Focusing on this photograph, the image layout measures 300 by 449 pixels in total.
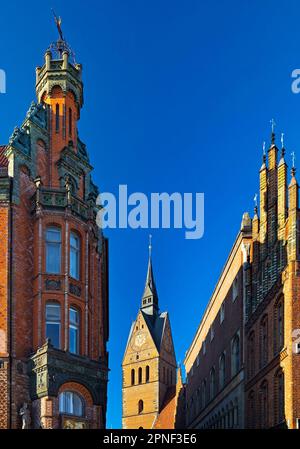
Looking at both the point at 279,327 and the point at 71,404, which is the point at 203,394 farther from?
the point at 71,404

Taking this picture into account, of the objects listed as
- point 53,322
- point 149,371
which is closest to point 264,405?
point 53,322

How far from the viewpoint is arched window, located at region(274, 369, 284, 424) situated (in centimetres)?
3391

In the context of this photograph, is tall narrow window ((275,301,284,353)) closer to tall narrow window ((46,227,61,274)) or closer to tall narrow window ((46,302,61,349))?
tall narrow window ((46,302,61,349))

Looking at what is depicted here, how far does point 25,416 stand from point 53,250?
7.49 metres

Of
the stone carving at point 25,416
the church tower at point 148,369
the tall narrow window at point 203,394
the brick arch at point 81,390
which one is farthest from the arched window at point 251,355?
the church tower at point 148,369

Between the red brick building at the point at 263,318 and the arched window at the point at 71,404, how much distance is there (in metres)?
9.29

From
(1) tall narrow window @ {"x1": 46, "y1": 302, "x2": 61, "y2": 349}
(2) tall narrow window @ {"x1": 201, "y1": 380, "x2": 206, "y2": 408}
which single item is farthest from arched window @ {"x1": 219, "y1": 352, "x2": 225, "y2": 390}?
(1) tall narrow window @ {"x1": 46, "y1": 302, "x2": 61, "y2": 349}

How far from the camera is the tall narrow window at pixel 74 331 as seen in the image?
32053mm

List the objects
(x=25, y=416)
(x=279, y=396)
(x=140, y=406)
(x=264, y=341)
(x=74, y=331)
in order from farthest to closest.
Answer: (x=140, y=406) → (x=264, y=341) → (x=279, y=396) → (x=74, y=331) → (x=25, y=416)

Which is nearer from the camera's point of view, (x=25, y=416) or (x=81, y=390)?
(x=25, y=416)

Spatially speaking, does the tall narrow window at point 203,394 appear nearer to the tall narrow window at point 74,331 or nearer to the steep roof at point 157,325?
the tall narrow window at point 74,331

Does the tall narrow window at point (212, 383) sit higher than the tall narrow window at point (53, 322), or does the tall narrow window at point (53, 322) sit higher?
the tall narrow window at point (53, 322)

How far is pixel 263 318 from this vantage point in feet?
125
